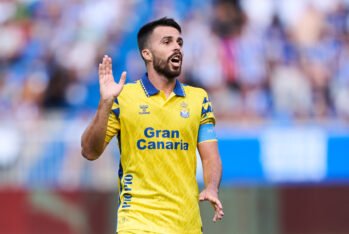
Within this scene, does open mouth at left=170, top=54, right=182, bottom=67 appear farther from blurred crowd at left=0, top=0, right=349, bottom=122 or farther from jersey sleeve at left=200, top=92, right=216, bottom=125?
blurred crowd at left=0, top=0, right=349, bottom=122

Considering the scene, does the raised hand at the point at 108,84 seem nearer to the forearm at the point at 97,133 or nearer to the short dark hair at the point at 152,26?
the forearm at the point at 97,133

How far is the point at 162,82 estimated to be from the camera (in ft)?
24.8

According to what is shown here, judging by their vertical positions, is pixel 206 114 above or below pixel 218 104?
below

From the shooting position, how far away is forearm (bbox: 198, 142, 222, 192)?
7430mm

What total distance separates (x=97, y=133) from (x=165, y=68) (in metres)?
0.73

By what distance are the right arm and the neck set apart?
1.45 ft

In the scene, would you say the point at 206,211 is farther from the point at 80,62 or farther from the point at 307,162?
the point at 80,62

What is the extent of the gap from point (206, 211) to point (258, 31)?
12.3ft

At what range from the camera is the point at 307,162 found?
1383 centimetres

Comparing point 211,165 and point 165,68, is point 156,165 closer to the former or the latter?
point 211,165

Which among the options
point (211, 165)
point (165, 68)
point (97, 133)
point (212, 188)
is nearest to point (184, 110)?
A: point (165, 68)

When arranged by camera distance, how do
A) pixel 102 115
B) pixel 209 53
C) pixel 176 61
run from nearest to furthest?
Result: pixel 102 115, pixel 176 61, pixel 209 53

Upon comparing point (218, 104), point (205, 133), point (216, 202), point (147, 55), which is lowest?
point (216, 202)

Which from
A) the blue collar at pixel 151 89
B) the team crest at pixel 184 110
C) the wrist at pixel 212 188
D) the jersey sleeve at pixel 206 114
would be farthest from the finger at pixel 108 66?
the wrist at pixel 212 188
